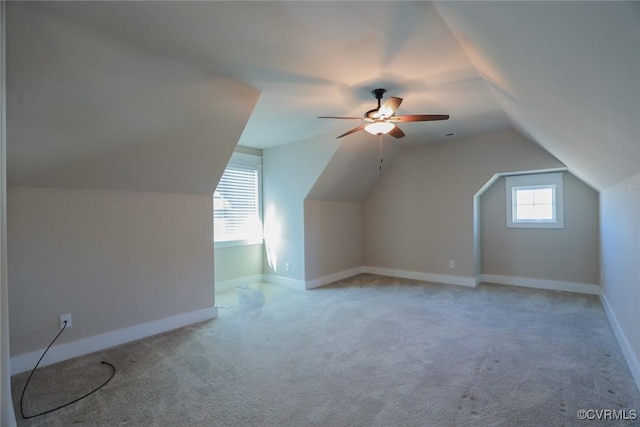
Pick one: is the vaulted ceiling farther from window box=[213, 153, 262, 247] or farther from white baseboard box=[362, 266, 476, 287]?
white baseboard box=[362, 266, 476, 287]

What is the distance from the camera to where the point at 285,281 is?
536 cm

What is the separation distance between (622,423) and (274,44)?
10.8ft

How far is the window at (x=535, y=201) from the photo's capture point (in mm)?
4738

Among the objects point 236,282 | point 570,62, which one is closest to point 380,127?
point 570,62

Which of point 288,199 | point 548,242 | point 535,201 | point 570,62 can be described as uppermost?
point 570,62

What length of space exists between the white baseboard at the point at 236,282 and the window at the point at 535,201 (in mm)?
4392

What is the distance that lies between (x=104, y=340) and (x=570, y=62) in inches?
160

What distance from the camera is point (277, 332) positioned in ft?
10.9

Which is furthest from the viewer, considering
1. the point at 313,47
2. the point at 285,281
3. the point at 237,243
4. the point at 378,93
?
the point at 285,281

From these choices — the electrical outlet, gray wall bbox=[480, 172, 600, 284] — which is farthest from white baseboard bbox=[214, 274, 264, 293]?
gray wall bbox=[480, 172, 600, 284]

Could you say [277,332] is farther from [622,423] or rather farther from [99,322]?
[622,423]

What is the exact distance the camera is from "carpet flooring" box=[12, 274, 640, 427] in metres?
1.97

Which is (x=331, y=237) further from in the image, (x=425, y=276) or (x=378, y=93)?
(x=378, y=93)

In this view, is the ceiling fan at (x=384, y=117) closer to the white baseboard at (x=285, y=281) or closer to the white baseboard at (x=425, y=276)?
the white baseboard at (x=285, y=281)
